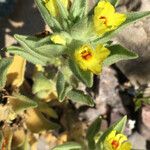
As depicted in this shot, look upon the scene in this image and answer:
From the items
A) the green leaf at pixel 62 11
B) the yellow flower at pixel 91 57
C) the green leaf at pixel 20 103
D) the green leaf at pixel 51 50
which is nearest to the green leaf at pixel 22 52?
the green leaf at pixel 51 50

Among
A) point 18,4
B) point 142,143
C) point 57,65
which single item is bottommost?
point 142,143

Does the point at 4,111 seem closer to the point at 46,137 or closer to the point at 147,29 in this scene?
the point at 46,137

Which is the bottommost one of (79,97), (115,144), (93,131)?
(115,144)

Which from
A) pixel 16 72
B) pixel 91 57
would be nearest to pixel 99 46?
pixel 91 57

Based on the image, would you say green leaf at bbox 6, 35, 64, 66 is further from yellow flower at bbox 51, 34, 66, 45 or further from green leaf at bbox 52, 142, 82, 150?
green leaf at bbox 52, 142, 82, 150

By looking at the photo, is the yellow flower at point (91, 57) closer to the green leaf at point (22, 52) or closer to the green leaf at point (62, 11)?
the green leaf at point (62, 11)

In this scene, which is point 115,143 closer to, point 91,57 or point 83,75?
point 83,75

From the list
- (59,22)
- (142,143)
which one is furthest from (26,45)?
(142,143)
